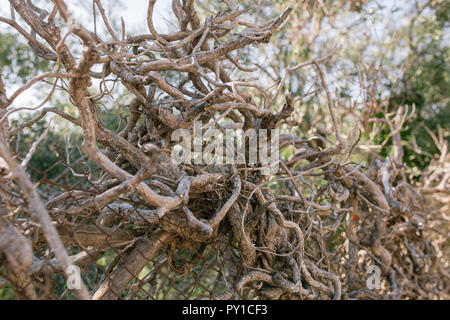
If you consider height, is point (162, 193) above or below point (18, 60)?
below

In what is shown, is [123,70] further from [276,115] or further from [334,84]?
[334,84]

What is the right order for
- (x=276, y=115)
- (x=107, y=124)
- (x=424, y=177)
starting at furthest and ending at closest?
1. (x=107, y=124)
2. (x=424, y=177)
3. (x=276, y=115)

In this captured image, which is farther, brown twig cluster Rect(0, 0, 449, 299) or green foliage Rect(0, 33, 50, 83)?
green foliage Rect(0, 33, 50, 83)

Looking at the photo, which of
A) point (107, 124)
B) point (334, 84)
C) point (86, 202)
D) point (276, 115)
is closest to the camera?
point (86, 202)

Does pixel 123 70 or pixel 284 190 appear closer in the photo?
pixel 123 70

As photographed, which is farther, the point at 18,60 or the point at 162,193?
the point at 18,60

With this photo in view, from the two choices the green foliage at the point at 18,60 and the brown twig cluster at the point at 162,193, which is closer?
the brown twig cluster at the point at 162,193

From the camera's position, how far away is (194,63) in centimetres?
143

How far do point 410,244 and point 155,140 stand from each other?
225 cm

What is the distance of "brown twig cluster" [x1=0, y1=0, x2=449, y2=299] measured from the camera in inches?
40.5

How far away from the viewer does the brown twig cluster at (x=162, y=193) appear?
1029 mm

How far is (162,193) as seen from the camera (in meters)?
1.34
